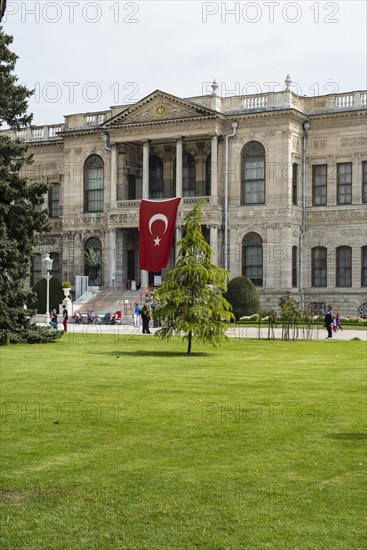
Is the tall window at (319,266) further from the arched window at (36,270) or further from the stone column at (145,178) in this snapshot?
the arched window at (36,270)

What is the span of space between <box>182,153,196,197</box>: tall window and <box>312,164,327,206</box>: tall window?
8.84 m

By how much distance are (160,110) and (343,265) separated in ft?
53.6

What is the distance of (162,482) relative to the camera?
11.3 metres

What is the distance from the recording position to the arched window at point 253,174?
2415 inches

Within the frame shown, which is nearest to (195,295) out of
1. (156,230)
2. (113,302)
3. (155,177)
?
(156,230)

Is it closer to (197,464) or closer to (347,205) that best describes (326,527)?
(197,464)

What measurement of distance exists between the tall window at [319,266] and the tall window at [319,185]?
3.15m

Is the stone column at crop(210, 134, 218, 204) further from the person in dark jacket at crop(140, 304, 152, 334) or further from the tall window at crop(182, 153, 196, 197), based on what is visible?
the person in dark jacket at crop(140, 304, 152, 334)

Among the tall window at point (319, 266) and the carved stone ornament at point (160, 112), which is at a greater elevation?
the carved stone ornament at point (160, 112)

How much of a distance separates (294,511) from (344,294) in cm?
5070

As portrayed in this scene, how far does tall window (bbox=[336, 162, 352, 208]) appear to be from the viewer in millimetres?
60719

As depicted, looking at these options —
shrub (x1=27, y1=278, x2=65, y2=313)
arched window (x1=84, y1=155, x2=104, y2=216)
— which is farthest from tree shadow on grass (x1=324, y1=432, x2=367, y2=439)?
arched window (x1=84, y1=155, x2=104, y2=216)

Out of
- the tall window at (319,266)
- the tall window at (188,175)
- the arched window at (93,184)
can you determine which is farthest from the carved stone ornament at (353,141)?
the arched window at (93,184)

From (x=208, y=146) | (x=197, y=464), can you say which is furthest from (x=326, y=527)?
(x=208, y=146)
